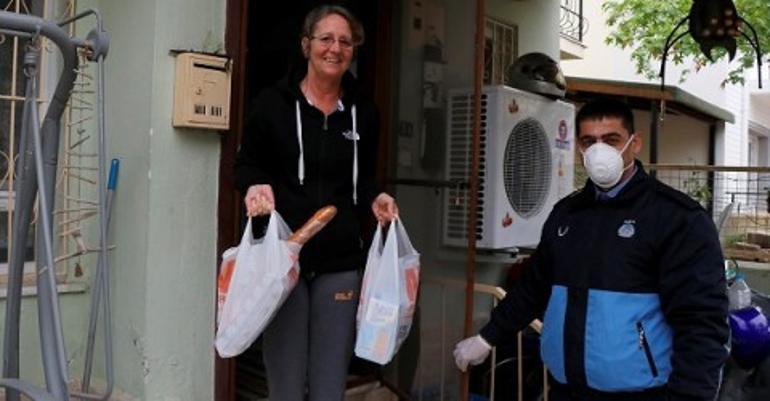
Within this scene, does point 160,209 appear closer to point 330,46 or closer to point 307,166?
point 307,166

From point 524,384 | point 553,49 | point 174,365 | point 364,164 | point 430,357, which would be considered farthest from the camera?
point 553,49

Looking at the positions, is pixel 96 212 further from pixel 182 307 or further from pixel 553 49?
pixel 553 49

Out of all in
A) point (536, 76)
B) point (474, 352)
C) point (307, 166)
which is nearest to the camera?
point (307, 166)

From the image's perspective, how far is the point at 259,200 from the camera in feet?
7.42

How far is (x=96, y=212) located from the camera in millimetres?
3062

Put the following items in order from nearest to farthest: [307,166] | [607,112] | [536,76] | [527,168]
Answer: [607,112] < [307,166] < [527,168] < [536,76]

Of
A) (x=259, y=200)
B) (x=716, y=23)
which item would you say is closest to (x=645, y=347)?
(x=259, y=200)

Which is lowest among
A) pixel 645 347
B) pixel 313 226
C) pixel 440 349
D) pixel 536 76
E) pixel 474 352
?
pixel 440 349

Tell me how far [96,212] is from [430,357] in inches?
71.4

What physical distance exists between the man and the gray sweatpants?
0.63 m

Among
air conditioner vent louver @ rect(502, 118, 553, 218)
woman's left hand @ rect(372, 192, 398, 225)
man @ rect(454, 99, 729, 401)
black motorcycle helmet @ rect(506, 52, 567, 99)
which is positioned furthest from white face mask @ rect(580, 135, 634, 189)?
black motorcycle helmet @ rect(506, 52, 567, 99)

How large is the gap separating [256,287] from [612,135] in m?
1.13

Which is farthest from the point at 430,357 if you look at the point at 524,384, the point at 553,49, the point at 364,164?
the point at 553,49

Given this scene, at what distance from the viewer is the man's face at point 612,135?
7.36 ft
